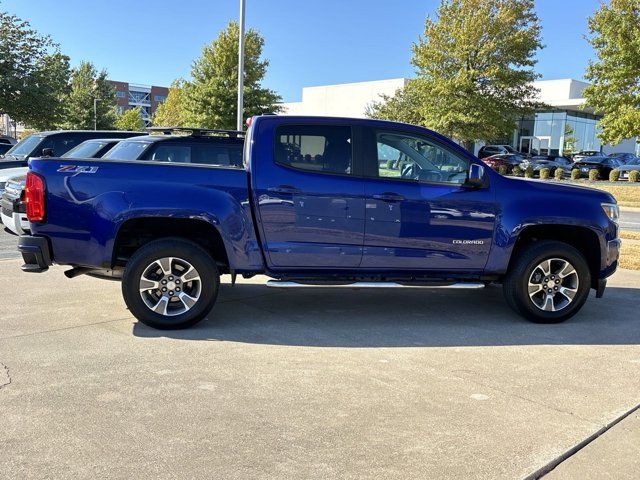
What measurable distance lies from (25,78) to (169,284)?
3006 cm

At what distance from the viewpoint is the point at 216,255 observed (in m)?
5.63

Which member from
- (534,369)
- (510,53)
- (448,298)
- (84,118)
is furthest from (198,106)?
(534,369)

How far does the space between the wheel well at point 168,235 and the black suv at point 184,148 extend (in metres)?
2.99

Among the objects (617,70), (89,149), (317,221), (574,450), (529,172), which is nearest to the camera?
(574,450)

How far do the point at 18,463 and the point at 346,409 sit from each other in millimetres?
1846

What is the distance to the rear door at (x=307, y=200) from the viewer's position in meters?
5.29

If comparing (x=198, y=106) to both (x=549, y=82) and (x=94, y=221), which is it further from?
(x=549, y=82)

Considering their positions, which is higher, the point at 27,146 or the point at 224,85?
the point at 224,85

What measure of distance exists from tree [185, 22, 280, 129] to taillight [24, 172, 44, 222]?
3170 cm

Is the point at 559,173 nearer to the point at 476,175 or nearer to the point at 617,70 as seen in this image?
the point at 617,70

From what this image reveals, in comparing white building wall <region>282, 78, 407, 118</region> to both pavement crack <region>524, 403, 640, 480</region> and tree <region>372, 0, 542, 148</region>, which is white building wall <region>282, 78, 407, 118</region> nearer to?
tree <region>372, 0, 542, 148</region>

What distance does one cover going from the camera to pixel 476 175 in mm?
5445

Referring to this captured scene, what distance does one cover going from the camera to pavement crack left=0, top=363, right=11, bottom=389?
3.98 metres

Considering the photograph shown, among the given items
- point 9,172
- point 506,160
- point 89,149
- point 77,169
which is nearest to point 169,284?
point 77,169
